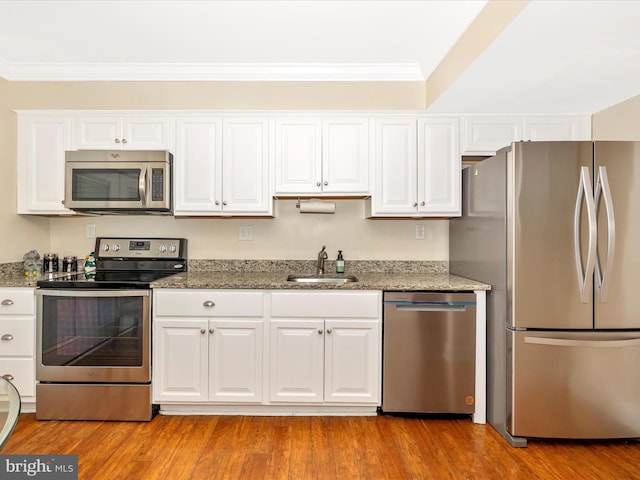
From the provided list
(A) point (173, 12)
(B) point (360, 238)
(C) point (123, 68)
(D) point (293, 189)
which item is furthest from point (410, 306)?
(C) point (123, 68)

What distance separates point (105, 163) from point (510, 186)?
105 inches

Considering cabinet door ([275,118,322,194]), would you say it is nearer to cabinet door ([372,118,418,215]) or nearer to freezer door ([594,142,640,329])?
cabinet door ([372,118,418,215])

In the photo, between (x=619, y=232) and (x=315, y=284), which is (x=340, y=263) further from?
(x=619, y=232)

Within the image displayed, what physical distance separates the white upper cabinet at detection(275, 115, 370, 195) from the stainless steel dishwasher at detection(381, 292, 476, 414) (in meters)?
0.93

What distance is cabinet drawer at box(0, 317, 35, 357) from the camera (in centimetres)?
247

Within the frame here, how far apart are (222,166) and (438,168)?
5.18 ft

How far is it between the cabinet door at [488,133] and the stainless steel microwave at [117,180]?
7.15 ft

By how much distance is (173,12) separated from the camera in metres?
2.15

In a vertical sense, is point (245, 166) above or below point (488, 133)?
below

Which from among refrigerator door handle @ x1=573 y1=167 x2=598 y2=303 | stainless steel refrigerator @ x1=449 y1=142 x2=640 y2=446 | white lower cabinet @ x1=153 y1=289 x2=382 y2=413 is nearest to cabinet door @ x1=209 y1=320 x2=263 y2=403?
white lower cabinet @ x1=153 y1=289 x2=382 y2=413

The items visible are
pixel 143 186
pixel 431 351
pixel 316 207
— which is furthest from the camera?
pixel 316 207

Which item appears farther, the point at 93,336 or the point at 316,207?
the point at 316,207

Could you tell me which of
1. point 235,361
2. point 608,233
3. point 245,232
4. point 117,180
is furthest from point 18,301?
point 608,233
